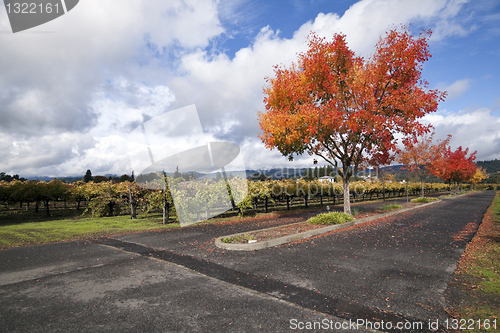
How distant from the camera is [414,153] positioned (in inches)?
1007

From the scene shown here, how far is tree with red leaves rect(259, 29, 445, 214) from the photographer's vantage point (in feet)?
37.7

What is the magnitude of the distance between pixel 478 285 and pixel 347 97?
10.1m

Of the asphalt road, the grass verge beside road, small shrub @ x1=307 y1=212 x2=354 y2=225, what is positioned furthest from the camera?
small shrub @ x1=307 y1=212 x2=354 y2=225

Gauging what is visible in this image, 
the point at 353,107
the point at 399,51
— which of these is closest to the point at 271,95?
the point at 353,107

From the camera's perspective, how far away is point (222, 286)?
4891 millimetres

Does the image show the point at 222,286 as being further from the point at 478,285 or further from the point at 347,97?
the point at 347,97

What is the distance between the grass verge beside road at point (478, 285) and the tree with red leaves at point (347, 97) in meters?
5.68

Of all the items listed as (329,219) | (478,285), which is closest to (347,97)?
(329,219)

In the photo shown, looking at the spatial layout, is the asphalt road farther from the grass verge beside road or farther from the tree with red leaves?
the tree with red leaves

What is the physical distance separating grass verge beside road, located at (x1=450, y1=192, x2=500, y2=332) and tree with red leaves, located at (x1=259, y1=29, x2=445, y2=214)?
5683mm

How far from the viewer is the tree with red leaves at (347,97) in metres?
11.5

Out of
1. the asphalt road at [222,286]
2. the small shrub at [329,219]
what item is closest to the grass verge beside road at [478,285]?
the asphalt road at [222,286]

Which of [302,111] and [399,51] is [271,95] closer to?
[302,111]

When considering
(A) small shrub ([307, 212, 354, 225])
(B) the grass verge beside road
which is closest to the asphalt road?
(B) the grass verge beside road
